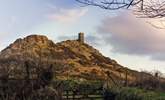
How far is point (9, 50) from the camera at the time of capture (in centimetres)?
5244

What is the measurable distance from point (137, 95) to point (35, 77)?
4797 mm

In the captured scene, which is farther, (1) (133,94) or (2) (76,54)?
(2) (76,54)

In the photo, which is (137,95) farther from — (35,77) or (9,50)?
(9,50)

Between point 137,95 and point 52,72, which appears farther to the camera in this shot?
point 52,72

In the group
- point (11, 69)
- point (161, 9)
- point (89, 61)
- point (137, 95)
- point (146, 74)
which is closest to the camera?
point (161, 9)

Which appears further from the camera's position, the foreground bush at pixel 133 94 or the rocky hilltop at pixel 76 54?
the rocky hilltop at pixel 76 54

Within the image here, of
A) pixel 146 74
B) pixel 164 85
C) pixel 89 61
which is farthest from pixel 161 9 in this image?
pixel 89 61

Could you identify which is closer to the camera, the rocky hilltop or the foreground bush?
the foreground bush

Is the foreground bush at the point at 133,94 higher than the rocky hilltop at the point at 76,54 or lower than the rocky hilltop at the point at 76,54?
lower

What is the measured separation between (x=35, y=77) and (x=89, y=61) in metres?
32.5

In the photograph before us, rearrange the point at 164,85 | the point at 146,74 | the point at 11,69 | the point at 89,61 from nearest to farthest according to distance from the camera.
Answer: the point at 11,69, the point at 164,85, the point at 146,74, the point at 89,61

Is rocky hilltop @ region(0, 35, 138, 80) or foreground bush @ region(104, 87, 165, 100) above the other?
rocky hilltop @ region(0, 35, 138, 80)

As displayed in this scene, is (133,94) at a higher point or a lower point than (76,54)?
lower

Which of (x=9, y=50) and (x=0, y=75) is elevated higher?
(x=9, y=50)
